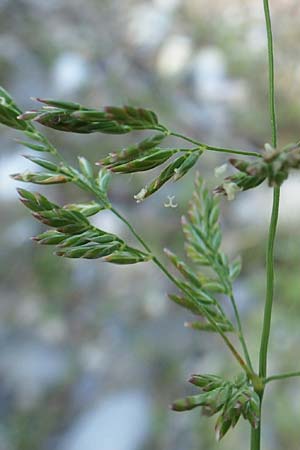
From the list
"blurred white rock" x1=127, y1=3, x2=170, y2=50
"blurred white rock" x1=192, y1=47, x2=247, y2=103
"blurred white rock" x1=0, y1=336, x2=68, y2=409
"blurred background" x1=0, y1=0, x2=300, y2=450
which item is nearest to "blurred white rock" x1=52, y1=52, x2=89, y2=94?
A: "blurred background" x1=0, y1=0, x2=300, y2=450

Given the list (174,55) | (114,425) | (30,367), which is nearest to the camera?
(114,425)

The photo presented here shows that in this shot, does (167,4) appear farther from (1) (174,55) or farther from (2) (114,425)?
(2) (114,425)

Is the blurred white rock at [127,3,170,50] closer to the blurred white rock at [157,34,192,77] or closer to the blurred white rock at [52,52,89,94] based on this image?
the blurred white rock at [157,34,192,77]

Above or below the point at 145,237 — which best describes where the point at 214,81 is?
above

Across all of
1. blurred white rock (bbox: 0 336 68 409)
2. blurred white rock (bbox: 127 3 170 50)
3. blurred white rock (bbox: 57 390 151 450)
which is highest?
blurred white rock (bbox: 127 3 170 50)

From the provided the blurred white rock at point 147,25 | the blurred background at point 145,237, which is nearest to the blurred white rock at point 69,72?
the blurred background at point 145,237

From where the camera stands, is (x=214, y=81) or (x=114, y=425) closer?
(x=114, y=425)

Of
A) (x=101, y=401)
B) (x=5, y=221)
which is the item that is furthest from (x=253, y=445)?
(x=5, y=221)

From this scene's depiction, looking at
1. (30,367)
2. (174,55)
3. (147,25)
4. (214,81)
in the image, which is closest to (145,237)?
(30,367)

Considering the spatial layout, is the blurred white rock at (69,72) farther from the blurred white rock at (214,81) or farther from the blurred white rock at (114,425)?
the blurred white rock at (114,425)
